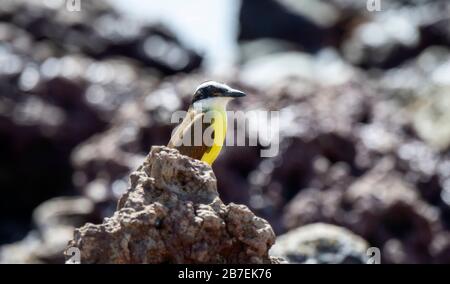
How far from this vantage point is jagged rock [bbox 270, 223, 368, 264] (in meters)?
11.9

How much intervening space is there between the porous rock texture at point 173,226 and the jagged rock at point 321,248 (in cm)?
402

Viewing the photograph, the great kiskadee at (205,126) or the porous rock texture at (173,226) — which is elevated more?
the great kiskadee at (205,126)

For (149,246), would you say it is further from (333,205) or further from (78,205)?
(78,205)

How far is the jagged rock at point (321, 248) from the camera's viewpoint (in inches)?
469

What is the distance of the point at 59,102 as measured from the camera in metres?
21.4

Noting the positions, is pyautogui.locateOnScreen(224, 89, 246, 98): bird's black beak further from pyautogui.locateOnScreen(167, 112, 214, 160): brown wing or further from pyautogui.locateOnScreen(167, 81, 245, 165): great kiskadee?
pyautogui.locateOnScreen(167, 112, 214, 160): brown wing

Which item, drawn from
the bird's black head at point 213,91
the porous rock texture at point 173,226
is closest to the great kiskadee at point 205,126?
the bird's black head at point 213,91

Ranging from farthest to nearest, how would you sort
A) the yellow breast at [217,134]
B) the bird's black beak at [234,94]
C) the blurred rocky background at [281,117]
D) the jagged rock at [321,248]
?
the blurred rocky background at [281,117] → the jagged rock at [321,248] → the bird's black beak at [234,94] → the yellow breast at [217,134]

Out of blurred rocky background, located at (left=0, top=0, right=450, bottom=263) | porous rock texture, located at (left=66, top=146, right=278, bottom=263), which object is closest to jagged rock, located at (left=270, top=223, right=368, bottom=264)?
blurred rocky background, located at (left=0, top=0, right=450, bottom=263)

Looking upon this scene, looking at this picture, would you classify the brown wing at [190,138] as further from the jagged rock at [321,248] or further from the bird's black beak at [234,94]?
the jagged rock at [321,248]

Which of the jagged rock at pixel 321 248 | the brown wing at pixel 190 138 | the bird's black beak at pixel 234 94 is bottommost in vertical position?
the jagged rock at pixel 321 248

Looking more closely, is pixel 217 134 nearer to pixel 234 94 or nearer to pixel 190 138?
pixel 190 138

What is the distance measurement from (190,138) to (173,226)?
3.04m
